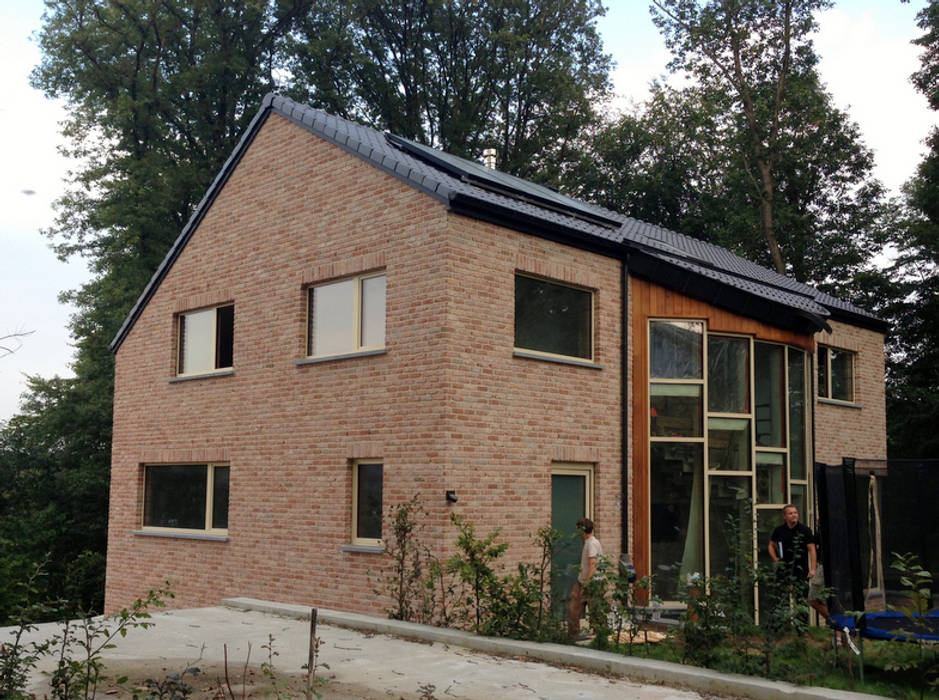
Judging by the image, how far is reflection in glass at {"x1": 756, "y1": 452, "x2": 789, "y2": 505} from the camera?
48.8 ft

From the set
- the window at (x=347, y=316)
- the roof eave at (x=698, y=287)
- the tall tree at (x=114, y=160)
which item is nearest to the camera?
the window at (x=347, y=316)

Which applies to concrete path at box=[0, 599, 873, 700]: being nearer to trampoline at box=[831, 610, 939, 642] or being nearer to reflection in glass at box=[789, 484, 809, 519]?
trampoline at box=[831, 610, 939, 642]

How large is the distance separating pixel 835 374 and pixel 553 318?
28.0 feet

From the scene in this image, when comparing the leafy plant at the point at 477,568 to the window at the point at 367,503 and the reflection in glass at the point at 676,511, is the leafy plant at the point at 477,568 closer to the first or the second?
the window at the point at 367,503

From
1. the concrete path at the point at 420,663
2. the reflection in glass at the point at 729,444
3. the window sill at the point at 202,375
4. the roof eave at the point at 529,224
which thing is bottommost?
the concrete path at the point at 420,663

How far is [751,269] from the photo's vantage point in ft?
68.8

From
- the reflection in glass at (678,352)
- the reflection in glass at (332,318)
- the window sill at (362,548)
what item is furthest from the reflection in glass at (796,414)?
the reflection in glass at (332,318)

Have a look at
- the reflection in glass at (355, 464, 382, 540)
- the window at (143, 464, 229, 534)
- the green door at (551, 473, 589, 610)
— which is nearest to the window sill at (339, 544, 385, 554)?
the reflection in glass at (355, 464, 382, 540)

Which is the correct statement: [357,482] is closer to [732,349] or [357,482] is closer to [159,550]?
[159,550]

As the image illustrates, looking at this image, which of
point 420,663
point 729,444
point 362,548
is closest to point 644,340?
point 729,444

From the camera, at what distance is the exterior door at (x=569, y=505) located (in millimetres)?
13211

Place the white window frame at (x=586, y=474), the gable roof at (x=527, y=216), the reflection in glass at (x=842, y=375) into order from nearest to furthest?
the gable roof at (x=527, y=216) → the white window frame at (x=586, y=474) → the reflection in glass at (x=842, y=375)

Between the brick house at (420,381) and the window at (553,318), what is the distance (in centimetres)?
3

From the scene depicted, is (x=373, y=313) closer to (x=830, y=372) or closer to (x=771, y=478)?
(x=771, y=478)
